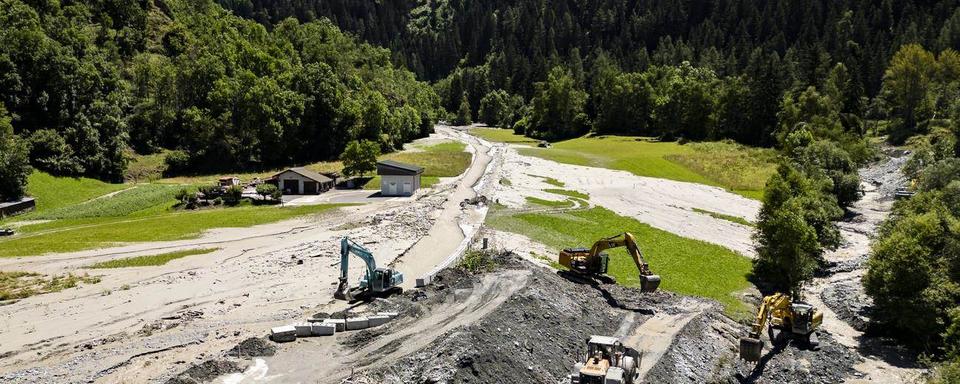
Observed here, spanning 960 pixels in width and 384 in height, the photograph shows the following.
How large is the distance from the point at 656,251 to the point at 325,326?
32.1 m

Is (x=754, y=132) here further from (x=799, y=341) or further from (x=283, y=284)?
(x=283, y=284)

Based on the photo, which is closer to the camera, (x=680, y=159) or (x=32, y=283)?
(x=32, y=283)

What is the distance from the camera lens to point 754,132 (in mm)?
123188

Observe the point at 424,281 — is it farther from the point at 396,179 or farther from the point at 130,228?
the point at 396,179

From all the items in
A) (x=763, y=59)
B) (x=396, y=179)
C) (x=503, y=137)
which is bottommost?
(x=396, y=179)

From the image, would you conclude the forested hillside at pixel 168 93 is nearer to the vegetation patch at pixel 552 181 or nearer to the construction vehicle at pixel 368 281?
the vegetation patch at pixel 552 181

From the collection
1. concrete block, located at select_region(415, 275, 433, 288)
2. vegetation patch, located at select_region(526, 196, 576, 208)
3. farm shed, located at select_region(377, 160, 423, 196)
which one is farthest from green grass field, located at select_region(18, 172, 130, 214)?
vegetation patch, located at select_region(526, 196, 576, 208)

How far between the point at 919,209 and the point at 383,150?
78657 mm

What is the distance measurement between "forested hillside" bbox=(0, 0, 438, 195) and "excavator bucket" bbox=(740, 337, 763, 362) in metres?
75.3

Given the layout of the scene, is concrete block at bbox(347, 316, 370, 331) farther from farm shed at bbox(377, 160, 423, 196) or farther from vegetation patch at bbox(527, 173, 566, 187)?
vegetation patch at bbox(527, 173, 566, 187)

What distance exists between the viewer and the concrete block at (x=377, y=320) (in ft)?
98.2

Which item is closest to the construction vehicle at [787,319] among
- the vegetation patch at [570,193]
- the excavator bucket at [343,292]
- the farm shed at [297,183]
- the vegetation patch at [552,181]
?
the excavator bucket at [343,292]

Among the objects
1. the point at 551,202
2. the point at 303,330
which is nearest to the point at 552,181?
the point at 551,202

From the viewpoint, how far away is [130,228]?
53750 mm
